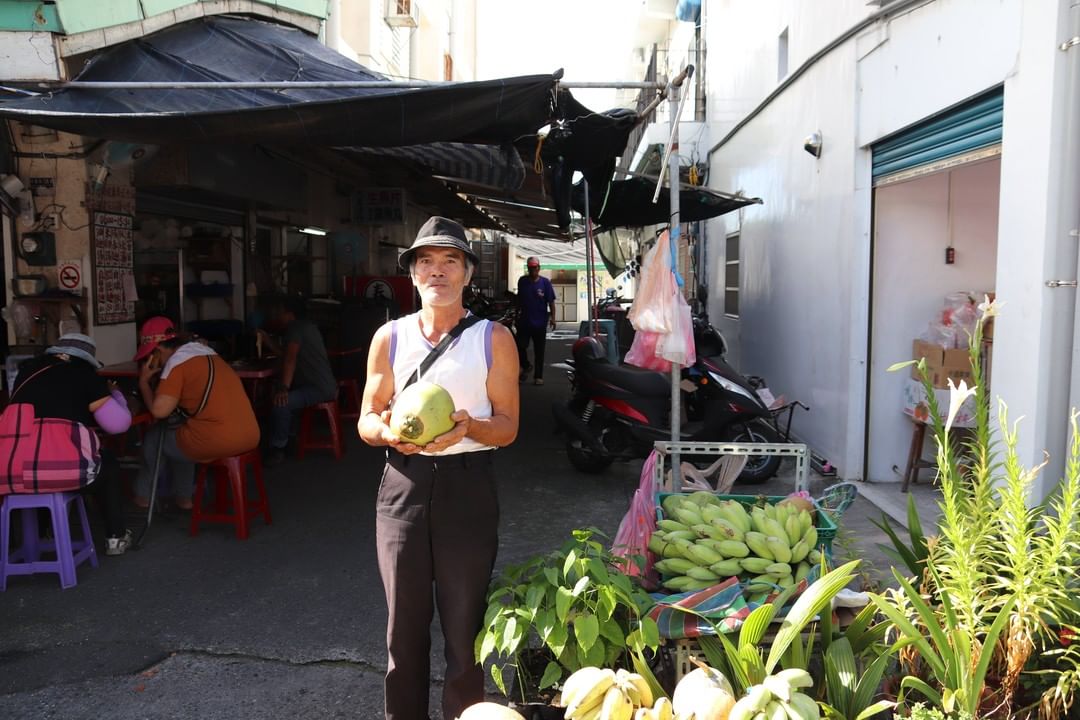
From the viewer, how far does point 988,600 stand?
2373 millimetres

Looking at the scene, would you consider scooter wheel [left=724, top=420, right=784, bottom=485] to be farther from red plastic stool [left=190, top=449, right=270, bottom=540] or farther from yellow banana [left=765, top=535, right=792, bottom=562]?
yellow banana [left=765, top=535, right=792, bottom=562]

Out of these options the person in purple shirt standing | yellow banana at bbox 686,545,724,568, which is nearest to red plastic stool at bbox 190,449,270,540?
yellow banana at bbox 686,545,724,568

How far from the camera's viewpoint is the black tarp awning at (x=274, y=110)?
4.28 m

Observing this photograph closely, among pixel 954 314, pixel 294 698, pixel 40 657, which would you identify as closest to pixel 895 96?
pixel 954 314

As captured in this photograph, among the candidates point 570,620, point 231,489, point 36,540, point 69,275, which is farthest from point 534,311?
point 570,620

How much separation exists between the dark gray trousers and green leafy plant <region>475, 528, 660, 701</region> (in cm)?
11

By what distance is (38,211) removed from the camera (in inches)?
234

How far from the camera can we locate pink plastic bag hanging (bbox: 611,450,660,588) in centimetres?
316

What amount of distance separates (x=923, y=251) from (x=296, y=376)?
16.3 feet

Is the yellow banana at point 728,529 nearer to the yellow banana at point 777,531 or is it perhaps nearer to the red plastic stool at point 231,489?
the yellow banana at point 777,531

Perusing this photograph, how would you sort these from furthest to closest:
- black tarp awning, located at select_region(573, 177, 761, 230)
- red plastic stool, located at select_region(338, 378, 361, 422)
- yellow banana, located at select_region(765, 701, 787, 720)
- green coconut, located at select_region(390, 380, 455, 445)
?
red plastic stool, located at select_region(338, 378, 361, 422)
black tarp awning, located at select_region(573, 177, 761, 230)
green coconut, located at select_region(390, 380, 455, 445)
yellow banana, located at select_region(765, 701, 787, 720)

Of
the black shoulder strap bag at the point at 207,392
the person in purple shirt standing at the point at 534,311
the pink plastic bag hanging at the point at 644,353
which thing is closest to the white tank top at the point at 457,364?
the black shoulder strap bag at the point at 207,392

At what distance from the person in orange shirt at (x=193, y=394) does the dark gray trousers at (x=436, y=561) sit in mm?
2715

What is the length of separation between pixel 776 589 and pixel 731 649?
43 cm
